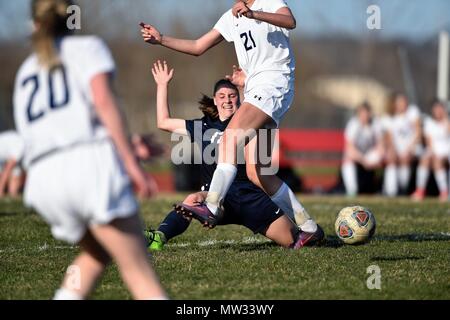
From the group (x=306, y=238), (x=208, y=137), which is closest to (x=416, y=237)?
(x=306, y=238)

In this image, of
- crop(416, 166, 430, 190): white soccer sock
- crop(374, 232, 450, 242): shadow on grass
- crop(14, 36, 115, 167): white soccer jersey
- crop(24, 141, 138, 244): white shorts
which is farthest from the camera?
crop(416, 166, 430, 190): white soccer sock

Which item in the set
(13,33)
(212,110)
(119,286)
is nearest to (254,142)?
(212,110)

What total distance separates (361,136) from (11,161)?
8081 millimetres

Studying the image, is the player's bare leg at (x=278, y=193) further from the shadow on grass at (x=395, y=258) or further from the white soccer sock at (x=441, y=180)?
the white soccer sock at (x=441, y=180)

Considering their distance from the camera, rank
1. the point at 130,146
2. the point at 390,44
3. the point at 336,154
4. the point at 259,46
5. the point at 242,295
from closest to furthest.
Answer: the point at 130,146
the point at 242,295
the point at 259,46
the point at 336,154
the point at 390,44

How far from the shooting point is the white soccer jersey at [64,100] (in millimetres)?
4238

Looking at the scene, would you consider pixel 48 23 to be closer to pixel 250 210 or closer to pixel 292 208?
pixel 250 210

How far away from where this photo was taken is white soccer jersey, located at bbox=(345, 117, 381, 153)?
18766 mm

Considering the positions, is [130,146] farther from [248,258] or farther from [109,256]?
[248,258]

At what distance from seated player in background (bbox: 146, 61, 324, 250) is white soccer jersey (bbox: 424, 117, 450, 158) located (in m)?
10.9

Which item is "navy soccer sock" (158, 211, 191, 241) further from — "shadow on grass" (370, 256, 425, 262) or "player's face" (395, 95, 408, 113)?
"player's face" (395, 95, 408, 113)

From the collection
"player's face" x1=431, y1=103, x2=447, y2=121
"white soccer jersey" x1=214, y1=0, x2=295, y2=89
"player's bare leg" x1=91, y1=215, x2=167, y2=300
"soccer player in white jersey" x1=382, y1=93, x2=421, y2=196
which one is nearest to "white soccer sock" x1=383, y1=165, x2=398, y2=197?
"soccer player in white jersey" x1=382, y1=93, x2=421, y2=196

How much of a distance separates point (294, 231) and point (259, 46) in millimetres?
1688

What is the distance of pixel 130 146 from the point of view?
167 inches
